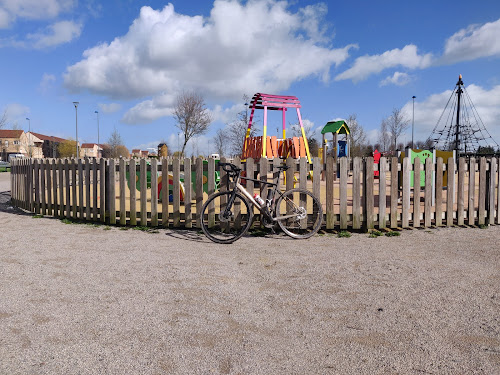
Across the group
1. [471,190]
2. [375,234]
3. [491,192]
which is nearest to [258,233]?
[375,234]

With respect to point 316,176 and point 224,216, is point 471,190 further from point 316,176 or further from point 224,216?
point 224,216

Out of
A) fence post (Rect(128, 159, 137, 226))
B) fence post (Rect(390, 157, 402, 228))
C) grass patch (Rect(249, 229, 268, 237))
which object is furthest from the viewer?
fence post (Rect(128, 159, 137, 226))

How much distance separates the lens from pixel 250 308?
137 inches

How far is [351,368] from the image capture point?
2.47m

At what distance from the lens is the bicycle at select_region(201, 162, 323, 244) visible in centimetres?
654

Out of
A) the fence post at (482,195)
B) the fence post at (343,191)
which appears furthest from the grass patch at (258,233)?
the fence post at (482,195)

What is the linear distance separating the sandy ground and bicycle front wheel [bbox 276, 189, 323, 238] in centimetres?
70

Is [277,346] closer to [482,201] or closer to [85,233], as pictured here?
[85,233]

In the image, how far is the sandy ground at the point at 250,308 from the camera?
2.57 meters

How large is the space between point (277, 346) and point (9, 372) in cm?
171

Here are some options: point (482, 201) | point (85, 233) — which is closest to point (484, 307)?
point (482, 201)

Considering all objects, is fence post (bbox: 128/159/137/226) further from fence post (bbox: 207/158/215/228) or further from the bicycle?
the bicycle

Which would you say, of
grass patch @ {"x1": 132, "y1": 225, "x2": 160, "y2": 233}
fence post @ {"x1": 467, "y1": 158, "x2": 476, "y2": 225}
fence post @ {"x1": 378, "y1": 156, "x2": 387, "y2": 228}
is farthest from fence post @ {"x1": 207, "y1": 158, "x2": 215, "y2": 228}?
fence post @ {"x1": 467, "y1": 158, "x2": 476, "y2": 225}

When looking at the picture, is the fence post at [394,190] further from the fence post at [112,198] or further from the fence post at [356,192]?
the fence post at [112,198]
